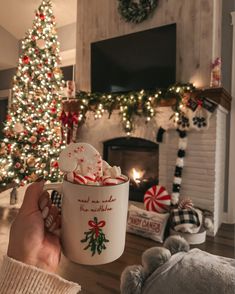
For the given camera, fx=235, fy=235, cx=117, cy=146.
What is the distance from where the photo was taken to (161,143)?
2.61 m

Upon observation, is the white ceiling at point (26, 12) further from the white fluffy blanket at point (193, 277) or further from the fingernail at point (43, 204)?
the white fluffy blanket at point (193, 277)

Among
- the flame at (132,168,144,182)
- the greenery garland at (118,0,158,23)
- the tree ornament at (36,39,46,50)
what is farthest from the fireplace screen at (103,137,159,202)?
the tree ornament at (36,39,46,50)

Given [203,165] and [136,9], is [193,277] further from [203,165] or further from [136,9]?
[136,9]

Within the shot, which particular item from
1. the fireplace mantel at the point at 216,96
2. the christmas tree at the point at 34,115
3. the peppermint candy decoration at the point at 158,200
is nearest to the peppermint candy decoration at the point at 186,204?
the peppermint candy decoration at the point at 158,200

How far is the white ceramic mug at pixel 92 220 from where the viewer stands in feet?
Result: 1.62

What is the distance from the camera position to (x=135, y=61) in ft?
9.07

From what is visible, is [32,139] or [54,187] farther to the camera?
[32,139]

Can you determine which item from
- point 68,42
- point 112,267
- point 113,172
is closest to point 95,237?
point 113,172

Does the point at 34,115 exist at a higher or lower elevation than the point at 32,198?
higher

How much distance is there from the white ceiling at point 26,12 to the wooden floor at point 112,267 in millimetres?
3649

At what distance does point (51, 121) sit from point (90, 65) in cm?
93

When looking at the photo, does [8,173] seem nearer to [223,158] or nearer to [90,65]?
[90,65]

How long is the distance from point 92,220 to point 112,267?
136cm

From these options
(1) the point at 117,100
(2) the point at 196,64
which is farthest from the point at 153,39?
(1) the point at 117,100
